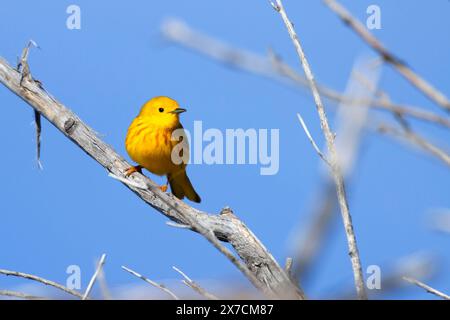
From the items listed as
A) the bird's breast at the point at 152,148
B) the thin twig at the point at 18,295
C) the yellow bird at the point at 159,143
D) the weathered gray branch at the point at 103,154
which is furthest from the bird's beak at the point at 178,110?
the thin twig at the point at 18,295

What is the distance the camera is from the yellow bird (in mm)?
4973

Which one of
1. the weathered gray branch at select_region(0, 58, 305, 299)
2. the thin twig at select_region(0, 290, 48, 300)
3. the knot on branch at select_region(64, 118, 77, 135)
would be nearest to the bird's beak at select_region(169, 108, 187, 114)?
the weathered gray branch at select_region(0, 58, 305, 299)

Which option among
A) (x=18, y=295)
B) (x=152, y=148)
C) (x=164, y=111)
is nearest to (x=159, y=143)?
(x=152, y=148)

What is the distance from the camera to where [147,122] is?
5207mm

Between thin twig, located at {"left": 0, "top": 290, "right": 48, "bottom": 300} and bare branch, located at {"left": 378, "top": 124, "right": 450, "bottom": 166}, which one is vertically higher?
thin twig, located at {"left": 0, "top": 290, "right": 48, "bottom": 300}

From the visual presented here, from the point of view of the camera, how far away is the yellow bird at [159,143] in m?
4.97

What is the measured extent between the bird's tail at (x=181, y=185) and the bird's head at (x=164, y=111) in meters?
0.45

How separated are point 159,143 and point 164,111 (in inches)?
15.3

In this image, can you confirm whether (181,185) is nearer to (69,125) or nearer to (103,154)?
(103,154)

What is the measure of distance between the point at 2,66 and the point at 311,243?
432 centimetres

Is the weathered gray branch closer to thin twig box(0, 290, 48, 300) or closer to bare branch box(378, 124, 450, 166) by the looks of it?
thin twig box(0, 290, 48, 300)

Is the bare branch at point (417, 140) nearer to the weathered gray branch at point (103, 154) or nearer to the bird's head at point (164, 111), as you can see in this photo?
the weathered gray branch at point (103, 154)
